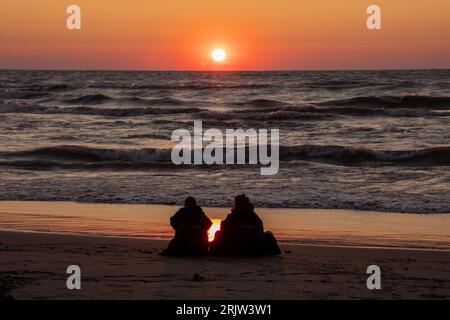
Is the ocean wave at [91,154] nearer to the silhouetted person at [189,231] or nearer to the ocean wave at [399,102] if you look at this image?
the silhouetted person at [189,231]

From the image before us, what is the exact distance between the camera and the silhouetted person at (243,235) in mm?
10852

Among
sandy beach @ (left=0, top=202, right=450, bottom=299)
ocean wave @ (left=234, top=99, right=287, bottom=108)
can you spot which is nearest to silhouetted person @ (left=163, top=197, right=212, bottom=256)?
sandy beach @ (left=0, top=202, right=450, bottom=299)

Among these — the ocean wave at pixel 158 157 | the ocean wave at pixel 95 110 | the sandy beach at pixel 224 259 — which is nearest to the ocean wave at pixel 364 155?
the ocean wave at pixel 158 157

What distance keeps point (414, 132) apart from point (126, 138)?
451 inches

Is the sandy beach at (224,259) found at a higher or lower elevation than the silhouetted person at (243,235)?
lower

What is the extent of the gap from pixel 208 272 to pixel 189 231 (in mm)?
1246

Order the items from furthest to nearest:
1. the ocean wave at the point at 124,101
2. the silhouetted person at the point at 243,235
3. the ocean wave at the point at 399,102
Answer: the ocean wave at the point at 124,101 < the ocean wave at the point at 399,102 < the silhouetted person at the point at 243,235

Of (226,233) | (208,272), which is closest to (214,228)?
(226,233)

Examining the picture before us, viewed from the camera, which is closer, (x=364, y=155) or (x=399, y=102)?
(x=364, y=155)

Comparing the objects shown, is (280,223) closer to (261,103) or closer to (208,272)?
(208,272)

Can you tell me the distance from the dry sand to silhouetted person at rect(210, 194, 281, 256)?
23 cm

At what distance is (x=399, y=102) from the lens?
1864 inches

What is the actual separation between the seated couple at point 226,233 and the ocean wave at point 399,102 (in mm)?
35987

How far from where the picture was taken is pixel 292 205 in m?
16.8
